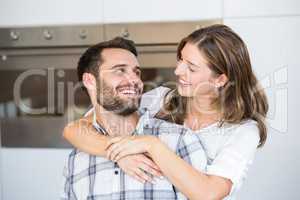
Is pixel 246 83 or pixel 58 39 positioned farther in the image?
pixel 58 39

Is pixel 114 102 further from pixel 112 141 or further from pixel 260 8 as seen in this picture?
pixel 260 8

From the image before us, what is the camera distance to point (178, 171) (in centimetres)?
91

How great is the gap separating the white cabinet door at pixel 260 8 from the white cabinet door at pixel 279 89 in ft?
0.08

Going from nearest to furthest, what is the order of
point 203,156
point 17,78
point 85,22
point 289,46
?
point 203,156 → point 289,46 → point 85,22 → point 17,78

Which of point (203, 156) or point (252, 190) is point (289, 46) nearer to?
point (252, 190)

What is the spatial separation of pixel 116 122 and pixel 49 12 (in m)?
0.89

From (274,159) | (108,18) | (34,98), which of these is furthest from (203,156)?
(34,98)

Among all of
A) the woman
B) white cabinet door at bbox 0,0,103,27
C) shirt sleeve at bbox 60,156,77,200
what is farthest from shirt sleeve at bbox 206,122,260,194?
white cabinet door at bbox 0,0,103,27

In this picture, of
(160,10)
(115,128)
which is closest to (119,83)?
(115,128)

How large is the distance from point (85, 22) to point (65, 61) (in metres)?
0.22

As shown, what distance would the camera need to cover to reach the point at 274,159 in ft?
5.79

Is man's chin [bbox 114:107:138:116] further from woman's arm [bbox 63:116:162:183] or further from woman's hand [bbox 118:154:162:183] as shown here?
woman's hand [bbox 118:154:162:183]

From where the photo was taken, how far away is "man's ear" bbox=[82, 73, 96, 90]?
123 centimetres

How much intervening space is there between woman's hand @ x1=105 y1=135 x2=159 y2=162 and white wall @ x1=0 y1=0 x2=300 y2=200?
0.92 meters
